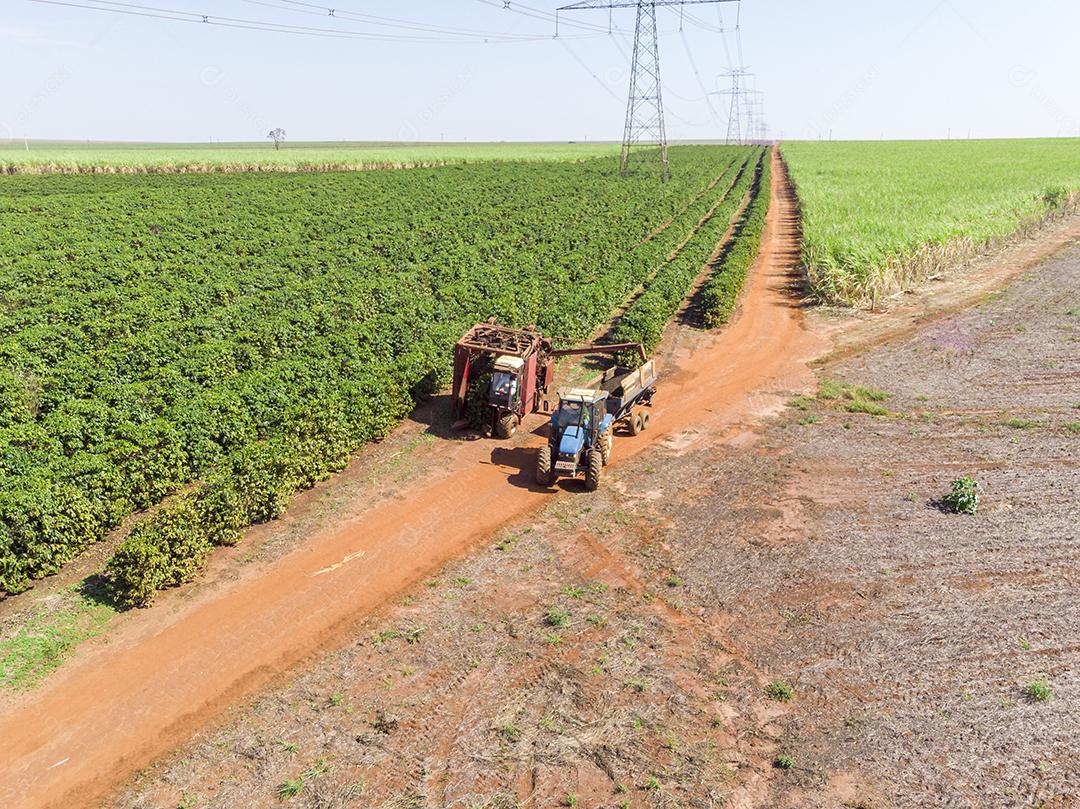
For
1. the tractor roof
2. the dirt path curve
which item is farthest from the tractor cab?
the tractor roof

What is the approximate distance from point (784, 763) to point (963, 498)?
29.7ft

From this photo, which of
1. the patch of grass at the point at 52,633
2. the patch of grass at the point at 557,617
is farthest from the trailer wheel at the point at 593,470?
the patch of grass at the point at 52,633

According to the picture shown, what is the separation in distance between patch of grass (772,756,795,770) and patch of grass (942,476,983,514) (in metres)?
8.76

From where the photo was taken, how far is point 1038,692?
1011 cm

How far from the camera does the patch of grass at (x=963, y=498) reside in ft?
50.1

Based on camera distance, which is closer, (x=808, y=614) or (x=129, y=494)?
(x=808, y=614)

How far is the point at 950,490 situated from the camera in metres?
16.3

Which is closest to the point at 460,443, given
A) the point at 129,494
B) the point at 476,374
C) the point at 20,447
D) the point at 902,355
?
the point at 476,374

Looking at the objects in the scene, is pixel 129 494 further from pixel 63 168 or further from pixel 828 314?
pixel 63 168

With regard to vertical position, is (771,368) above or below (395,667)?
above

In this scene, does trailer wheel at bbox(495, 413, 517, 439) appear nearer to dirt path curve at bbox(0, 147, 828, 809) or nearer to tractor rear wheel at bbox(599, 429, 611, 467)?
dirt path curve at bbox(0, 147, 828, 809)

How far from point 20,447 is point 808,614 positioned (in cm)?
1679

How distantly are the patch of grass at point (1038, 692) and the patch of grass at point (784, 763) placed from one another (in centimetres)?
396

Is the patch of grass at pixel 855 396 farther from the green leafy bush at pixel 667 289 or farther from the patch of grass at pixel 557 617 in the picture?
the patch of grass at pixel 557 617
